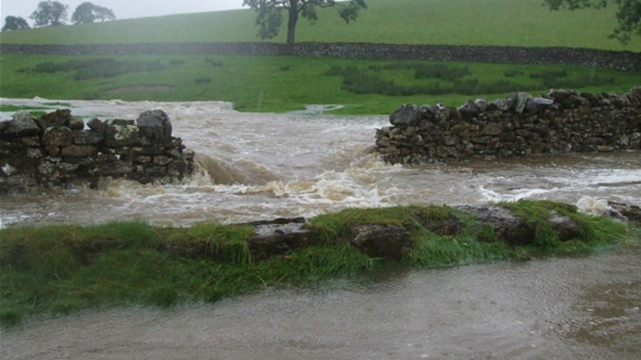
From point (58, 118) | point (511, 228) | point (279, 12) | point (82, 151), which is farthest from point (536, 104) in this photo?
point (279, 12)

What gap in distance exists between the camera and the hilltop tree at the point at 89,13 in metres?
134

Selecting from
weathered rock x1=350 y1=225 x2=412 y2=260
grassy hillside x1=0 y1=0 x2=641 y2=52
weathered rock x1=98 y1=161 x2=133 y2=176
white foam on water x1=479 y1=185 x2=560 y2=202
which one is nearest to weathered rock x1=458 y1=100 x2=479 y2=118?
white foam on water x1=479 y1=185 x2=560 y2=202

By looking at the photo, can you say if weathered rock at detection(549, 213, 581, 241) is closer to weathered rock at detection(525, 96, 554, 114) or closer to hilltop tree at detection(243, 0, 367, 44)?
weathered rock at detection(525, 96, 554, 114)

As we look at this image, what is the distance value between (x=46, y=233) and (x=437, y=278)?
3495mm

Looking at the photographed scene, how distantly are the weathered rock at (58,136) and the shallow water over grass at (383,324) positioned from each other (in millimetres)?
6408

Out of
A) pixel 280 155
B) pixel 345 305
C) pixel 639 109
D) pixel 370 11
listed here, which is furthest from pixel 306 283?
pixel 370 11

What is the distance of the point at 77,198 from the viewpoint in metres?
10.3

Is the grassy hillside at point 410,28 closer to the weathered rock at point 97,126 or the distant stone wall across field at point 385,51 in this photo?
the distant stone wall across field at point 385,51

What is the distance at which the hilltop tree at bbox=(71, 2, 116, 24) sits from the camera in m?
134

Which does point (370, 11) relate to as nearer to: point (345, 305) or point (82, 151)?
point (82, 151)

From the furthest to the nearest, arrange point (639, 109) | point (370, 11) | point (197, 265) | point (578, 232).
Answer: point (370, 11) → point (639, 109) → point (578, 232) → point (197, 265)

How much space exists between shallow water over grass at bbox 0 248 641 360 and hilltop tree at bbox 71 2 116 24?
137352mm

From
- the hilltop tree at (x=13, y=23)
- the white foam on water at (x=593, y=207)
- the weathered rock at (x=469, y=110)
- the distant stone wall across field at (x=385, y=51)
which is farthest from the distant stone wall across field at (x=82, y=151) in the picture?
the hilltop tree at (x=13, y=23)

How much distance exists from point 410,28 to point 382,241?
2354 inches
